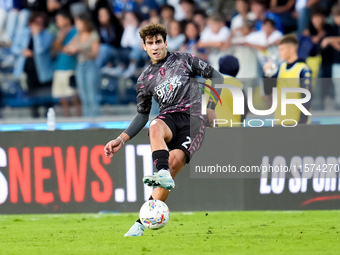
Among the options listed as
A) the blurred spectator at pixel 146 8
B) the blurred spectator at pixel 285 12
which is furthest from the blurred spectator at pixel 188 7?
the blurred spectator at pixel 285 12

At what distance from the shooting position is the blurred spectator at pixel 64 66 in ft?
40.3

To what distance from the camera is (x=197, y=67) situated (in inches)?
279

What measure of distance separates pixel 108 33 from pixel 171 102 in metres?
6.32

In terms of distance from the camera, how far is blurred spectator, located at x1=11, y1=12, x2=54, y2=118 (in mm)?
12836

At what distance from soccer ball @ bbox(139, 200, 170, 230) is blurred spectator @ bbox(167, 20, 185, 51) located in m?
6.33

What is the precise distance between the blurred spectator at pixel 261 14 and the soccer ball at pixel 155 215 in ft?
21.0

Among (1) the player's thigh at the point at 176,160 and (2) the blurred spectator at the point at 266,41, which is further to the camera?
(2) the blurred spectator at the point at 266,41

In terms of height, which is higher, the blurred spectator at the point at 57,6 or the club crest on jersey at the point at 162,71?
the blurred spectator at the point at 57,6

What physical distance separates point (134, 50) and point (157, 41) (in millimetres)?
5900

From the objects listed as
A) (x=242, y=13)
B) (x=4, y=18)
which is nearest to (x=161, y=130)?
(x=242, y=13)

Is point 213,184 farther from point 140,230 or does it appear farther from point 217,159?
point 140,230

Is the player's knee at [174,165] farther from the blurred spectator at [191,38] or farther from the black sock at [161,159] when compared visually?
the blurred spectator at [191,38]

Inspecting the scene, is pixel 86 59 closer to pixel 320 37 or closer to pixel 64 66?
pixel 64 66

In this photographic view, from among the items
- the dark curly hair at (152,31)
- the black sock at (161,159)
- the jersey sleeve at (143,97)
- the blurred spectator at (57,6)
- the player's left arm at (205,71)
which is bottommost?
the black sock at (161,159)
